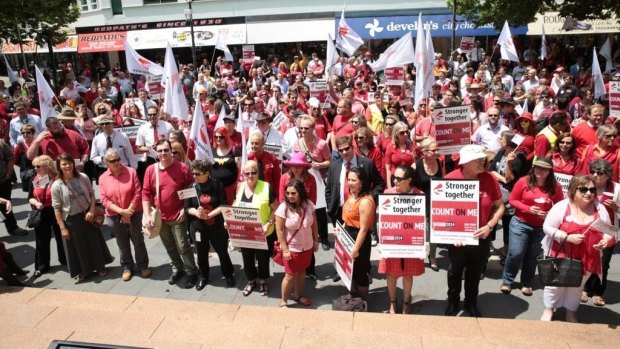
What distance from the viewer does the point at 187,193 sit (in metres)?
5.58

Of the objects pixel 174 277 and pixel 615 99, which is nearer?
pixel 174 277

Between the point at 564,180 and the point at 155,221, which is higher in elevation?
the point at 564,180

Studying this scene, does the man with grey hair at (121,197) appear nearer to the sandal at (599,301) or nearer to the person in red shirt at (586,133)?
the sandal at (599,301)

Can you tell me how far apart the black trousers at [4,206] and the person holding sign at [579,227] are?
772 centimetres

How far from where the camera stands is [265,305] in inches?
216

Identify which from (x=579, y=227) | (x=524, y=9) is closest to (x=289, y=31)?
(x=524, y=9)

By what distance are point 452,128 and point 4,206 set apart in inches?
282

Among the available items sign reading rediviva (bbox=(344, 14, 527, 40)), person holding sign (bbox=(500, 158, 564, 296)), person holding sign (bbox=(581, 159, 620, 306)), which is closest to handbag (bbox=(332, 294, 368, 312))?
person holding sign (bbox=(500, 158, 564, 296))

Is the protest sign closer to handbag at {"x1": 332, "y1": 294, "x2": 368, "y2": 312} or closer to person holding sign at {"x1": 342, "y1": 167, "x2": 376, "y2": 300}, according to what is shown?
person holding sign at {"x1": 342, "y1": 167, "x2": 376, "y2": 300}

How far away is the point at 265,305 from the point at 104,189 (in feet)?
8.15

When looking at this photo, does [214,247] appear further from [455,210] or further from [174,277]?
[455,210]

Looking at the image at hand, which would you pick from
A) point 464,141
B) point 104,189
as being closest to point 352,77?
point 464,141

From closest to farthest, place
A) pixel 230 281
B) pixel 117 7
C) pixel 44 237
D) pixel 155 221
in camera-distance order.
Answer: pixel 155 221 → pixel 230 281 → pixel 44 237 → pixel 117 7

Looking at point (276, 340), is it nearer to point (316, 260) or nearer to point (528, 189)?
point (316, 260)
